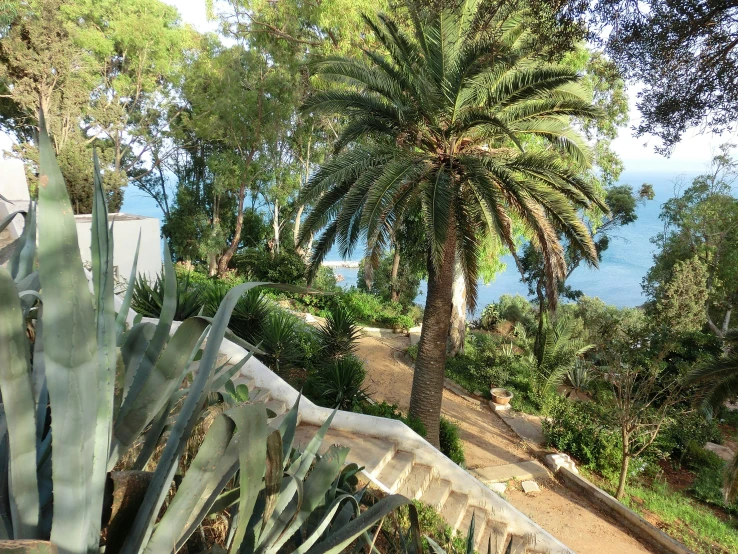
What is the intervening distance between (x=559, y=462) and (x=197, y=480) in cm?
922

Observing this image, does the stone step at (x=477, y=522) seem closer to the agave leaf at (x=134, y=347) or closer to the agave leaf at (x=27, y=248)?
the agave leaf at (x=134, y=347)

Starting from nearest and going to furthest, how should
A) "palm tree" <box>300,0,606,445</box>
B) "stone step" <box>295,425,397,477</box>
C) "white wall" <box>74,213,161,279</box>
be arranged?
1. "stone step" <box>295,425,397,477</box>
2. "palm tree" <box>300,0,606,445</box>
3. "white wall" <box>74,213,161,279</box>

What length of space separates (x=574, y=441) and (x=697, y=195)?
1987 centimetres

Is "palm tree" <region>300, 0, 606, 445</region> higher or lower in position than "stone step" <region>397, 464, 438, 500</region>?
higher

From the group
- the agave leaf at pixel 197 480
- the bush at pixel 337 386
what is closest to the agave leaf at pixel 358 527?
the agave leaf at pixel 197 480

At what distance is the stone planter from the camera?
1186 cm

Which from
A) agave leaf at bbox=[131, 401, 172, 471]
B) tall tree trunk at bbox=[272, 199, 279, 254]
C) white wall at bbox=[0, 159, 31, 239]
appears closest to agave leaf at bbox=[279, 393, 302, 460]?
agave leaf at bbox=[131, 401, 172, 471]

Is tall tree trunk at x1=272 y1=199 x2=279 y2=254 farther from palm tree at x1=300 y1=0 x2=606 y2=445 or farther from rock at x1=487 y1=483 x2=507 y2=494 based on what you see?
rock at x1=487 y1=483 x2=507 y2=494

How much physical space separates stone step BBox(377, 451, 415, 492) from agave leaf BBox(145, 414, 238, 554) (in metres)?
3.85

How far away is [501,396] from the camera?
1188 cm

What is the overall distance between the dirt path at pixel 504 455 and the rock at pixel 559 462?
421 millimetres

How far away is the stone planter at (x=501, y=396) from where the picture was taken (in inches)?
467

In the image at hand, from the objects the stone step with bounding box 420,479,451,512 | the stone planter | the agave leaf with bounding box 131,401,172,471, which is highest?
the agave leaf with bounding box 131,401,172,471

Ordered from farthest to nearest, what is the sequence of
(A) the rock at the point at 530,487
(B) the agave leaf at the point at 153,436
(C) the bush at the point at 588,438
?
(C) the bush at the point at 588,438 < (A) the rock at the point at 530,487 < (B) the agave leaf at the point at 153,436
